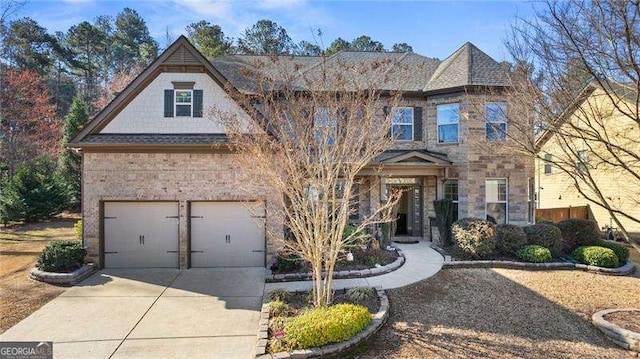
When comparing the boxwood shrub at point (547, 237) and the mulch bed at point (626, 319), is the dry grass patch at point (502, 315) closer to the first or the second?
the mulch bed at point (626, 319)

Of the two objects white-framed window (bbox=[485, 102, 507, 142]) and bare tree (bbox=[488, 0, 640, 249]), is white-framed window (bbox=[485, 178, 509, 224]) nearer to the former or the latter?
white-framed window (bbox=[485, 102, 507, 142])

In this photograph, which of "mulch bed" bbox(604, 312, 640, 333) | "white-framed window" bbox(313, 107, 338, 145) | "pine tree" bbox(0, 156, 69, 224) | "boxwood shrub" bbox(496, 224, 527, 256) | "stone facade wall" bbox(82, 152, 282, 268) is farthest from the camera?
"pine tree" bbox(0, 156, 69, 224)

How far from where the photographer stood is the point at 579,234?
12828 mm

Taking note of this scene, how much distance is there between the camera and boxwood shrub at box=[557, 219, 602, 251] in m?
12.7

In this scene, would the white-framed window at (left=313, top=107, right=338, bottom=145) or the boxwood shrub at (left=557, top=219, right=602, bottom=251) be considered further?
the boxwood shrub at (left=557, top=219, right=602, bottom=251)

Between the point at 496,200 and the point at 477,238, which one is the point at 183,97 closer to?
the point at 477,238

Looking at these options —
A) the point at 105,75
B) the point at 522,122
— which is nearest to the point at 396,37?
the point at 522,122

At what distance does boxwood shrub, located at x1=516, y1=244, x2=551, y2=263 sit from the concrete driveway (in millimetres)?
8645

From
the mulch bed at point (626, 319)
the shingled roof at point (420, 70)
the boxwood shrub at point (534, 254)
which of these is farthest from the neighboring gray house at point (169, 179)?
the mulch bed at point (626, 319)

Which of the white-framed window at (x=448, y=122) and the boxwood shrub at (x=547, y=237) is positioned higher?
the white-framed window at (x=448, y=122)

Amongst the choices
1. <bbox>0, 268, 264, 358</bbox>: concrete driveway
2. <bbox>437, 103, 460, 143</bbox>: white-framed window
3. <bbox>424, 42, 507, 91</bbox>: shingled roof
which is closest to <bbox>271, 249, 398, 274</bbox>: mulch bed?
<bbox>0, 268, 264, 358</bbox>: concrete driveway

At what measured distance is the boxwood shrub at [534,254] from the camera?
11.5 metres

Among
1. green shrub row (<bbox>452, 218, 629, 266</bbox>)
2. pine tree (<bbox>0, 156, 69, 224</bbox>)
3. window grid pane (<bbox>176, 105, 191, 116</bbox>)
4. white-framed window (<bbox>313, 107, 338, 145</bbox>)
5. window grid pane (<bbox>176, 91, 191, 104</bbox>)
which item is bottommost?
green shrub row (<bbox>452, 218, 629, 266</bbox>)

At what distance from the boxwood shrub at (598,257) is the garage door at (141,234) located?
530 inches
